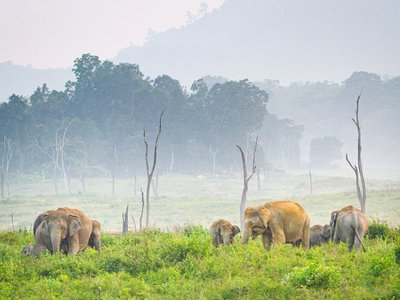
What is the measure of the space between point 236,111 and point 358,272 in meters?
84.2

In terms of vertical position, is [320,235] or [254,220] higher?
[254,220]

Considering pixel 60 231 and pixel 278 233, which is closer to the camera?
pixel 60 231

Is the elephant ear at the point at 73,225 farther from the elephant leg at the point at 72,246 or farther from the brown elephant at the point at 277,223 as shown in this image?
the brown elephant at the point at 277,223

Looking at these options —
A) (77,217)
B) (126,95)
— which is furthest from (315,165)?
(77,217)

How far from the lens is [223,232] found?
20.5 m

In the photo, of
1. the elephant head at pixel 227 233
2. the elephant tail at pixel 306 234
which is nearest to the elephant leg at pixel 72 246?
the elephant head at pixel 227 233

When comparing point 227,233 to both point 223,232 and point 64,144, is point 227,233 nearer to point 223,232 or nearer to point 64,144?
point 223,232

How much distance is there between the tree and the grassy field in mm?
32385

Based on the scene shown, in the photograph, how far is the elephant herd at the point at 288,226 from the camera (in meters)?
18.4

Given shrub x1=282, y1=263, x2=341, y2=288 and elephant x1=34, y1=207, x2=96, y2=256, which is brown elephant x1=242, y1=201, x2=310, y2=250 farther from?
elephant x1=34, y1=207, x2=96, y2=256

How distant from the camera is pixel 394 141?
493 ft

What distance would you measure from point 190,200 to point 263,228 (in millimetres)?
49983

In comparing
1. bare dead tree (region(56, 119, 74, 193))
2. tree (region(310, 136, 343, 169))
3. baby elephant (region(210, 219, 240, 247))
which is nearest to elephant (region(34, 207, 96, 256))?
baby elephant (region(210, 219, 240, 247))

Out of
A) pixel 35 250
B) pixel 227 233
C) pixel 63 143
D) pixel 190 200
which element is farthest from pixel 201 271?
pixel 63 143
